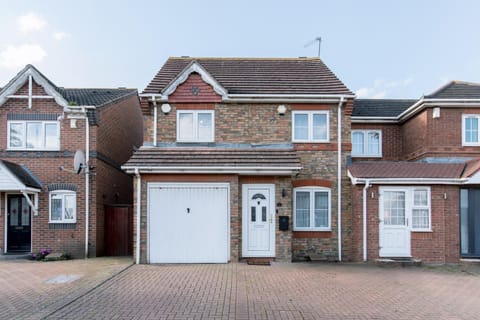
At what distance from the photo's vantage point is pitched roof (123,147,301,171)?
11.2 metres

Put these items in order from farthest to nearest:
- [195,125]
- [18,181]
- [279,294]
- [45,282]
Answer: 1. [195,125]
2. [18,181]
3. [45,282]
4. [279,294]

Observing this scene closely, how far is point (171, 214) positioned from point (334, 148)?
19.8ft

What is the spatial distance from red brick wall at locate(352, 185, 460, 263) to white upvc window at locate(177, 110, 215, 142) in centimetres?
545

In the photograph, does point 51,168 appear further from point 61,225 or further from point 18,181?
point 61,225

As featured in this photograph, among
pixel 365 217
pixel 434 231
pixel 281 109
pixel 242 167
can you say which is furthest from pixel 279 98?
pixel 434 231

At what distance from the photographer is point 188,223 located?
1141 centimetres

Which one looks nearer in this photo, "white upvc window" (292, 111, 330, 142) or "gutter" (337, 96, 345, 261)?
"gutter" (337, 96, 345, 261)

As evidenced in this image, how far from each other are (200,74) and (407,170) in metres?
7.90

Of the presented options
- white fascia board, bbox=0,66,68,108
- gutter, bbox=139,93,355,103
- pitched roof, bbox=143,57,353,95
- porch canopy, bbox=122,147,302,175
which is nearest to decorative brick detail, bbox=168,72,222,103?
gutter, bbox=139,93,355,103

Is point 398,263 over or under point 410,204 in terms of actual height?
under

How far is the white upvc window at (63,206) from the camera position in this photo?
43.6 feet

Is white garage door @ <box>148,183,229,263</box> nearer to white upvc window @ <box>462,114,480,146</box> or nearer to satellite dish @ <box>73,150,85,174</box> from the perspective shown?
satellite dish @ <box>73,150,85,174</box>

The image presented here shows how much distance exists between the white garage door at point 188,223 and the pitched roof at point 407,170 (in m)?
4.72

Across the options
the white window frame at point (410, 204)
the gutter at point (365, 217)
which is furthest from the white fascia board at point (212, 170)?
the white window frame at point (410, 204)
